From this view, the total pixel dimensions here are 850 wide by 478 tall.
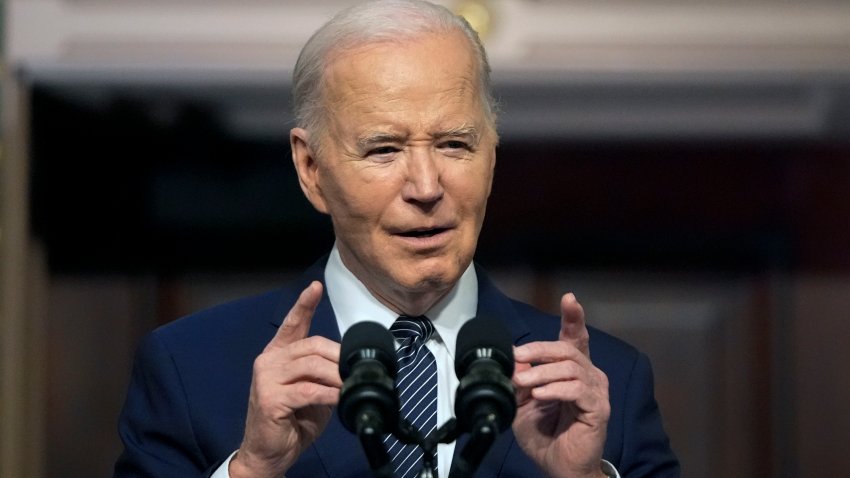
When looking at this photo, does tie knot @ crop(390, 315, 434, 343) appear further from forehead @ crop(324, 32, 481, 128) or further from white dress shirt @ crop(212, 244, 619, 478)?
forehead @ crop(324, 32, 481, 128)

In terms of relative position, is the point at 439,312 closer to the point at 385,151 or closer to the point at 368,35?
the point at 385,151

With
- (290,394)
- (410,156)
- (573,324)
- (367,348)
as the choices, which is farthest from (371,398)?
(410,156)

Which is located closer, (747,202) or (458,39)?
(458,39)

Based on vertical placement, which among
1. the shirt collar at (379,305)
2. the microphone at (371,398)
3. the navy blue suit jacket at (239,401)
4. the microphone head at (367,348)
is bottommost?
the navy blue suit jacket at (239,401)

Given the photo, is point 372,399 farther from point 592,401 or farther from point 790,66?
point 790,66

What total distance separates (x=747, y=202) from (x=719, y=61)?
69cm

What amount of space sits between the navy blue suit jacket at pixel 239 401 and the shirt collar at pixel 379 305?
21mm

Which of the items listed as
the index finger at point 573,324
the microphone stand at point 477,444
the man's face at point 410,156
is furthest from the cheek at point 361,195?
the microphone stand at point 477,444

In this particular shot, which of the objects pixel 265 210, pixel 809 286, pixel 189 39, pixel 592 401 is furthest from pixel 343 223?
pixel 809 286

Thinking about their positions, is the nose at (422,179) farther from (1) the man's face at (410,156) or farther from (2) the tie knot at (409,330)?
(2) the tie knot at (409,330)

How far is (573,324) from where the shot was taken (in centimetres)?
172

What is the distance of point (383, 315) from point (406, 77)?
1.08 ft

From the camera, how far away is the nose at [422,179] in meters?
1.81

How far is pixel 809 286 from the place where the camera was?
441cm
